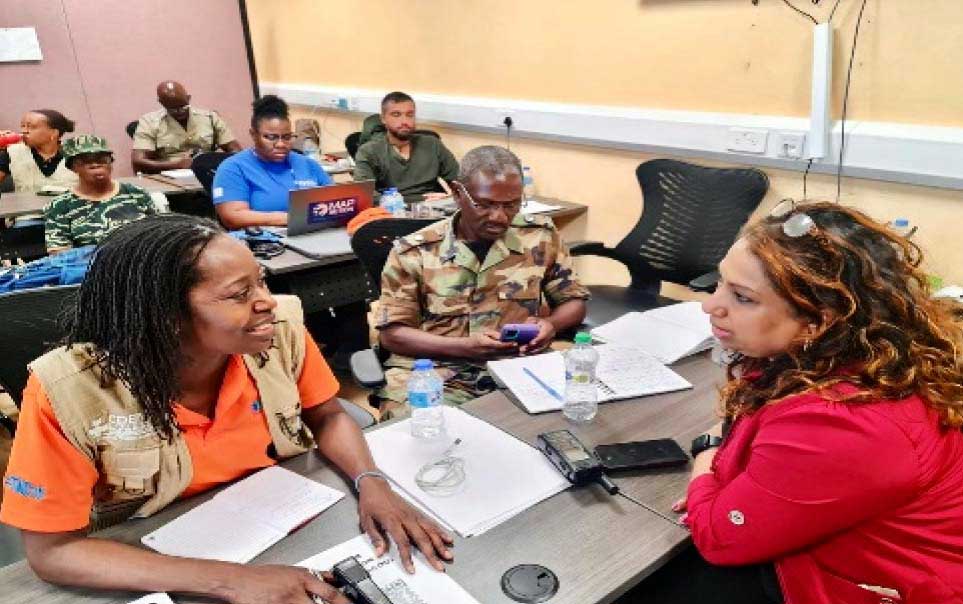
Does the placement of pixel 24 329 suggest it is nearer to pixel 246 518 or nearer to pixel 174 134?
pixel 246 518

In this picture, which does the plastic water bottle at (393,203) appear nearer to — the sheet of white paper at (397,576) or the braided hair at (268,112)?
the braided hair at (268,112)

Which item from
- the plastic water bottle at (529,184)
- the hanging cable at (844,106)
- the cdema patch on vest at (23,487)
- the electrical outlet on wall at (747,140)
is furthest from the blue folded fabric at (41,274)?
the hanging cable at (844,106)

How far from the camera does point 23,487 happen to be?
99 centimetres

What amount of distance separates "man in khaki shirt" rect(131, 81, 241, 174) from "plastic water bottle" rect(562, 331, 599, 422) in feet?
14.0

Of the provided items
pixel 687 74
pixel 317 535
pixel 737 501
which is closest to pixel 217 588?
pixel 317 535

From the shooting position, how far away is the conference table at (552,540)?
38.9 inches

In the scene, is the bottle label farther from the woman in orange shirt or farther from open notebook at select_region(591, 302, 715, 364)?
the woman in orange shirt

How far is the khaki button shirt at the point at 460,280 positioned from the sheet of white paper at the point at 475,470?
56 centimetres

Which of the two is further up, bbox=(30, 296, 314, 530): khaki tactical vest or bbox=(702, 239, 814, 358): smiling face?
bbox=(702, 239, 814, 358): smiling face

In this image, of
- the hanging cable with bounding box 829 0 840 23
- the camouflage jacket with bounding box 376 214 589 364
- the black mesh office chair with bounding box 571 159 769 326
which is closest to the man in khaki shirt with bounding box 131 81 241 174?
the black mesh office chair with bounding box 571 159 769 326

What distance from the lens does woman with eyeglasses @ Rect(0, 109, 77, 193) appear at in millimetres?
4184

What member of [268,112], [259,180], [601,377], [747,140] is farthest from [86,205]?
[747,140]

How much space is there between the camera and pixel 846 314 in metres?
0.99

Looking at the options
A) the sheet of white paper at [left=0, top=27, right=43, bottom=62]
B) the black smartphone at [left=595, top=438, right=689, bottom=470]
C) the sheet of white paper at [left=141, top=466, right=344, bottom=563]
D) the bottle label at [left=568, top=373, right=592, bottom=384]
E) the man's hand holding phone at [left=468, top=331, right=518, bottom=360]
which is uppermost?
the sheet of white paper at [left=0, top=27, right=43, bottom=62]
